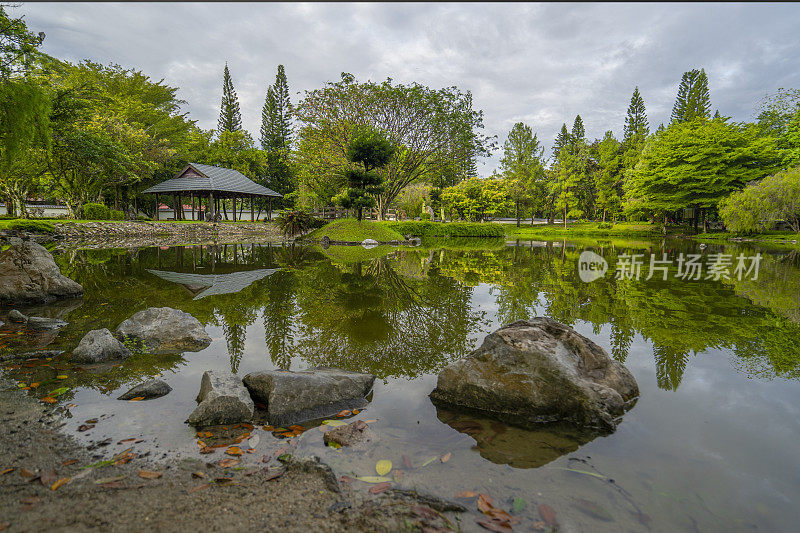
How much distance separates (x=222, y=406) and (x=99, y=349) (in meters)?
2.19

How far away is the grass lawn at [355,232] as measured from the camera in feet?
81.3

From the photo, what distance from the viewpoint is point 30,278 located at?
21.9 feet

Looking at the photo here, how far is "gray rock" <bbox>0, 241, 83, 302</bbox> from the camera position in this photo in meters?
6.47

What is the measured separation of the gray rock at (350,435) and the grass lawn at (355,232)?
865 inches

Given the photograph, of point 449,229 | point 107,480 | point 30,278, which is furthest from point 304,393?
point 449,229

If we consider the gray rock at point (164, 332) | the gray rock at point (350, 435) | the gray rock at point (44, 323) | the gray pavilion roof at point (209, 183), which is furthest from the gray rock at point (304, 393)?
the gray pavilion roof at point (209, 183)

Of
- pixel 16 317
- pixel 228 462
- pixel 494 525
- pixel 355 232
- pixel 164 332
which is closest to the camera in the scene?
pixel 494 525

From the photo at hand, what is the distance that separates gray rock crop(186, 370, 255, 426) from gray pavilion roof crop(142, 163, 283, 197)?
3024cm

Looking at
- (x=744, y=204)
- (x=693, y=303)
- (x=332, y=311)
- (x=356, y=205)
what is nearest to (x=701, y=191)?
(x=744, y=204)

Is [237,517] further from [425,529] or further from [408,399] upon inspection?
[408,399]

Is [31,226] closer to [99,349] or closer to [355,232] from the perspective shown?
[355,232]

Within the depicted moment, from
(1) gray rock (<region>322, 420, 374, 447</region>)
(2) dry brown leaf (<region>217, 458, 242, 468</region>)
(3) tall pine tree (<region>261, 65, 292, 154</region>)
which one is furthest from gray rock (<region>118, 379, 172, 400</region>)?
(3) tall pine tree (<region>261, 65, 292, 154</region>)

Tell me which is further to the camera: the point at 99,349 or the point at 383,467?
the point at 99,349

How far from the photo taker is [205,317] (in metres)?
5.90
